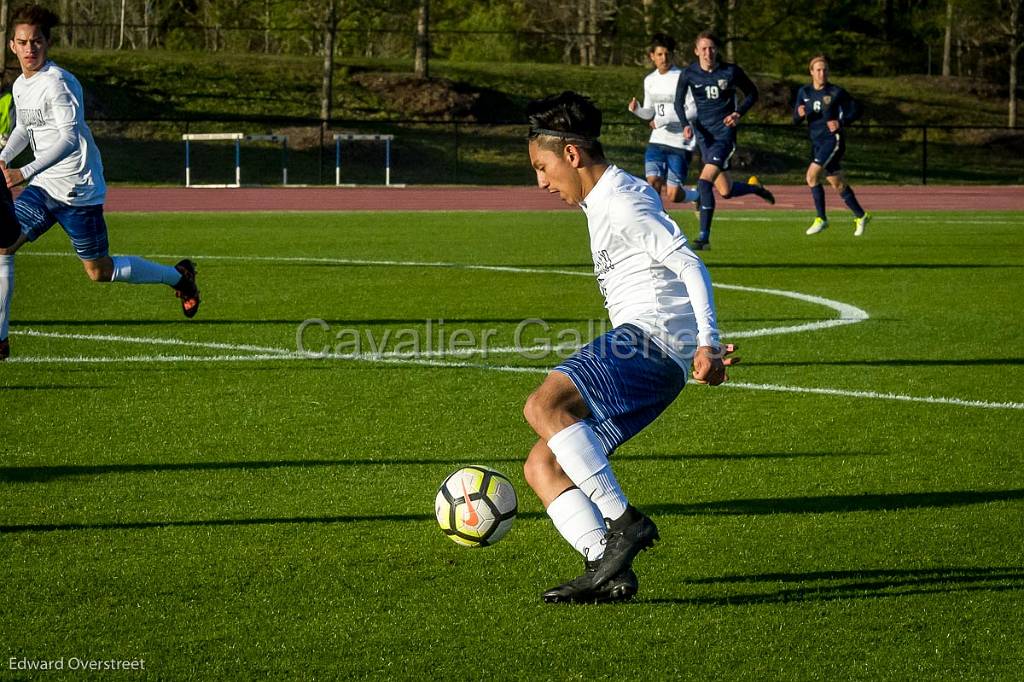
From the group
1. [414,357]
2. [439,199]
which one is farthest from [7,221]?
[439,199]

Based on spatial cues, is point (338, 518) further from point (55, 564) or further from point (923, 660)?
point (923, 660)

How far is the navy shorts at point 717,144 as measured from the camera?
17.3 m

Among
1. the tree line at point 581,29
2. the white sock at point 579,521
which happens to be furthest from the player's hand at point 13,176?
the tree line at point 581,29

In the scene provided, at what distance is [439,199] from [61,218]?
75.0 ft

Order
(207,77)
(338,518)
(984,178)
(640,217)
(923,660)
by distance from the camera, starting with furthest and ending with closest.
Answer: (207,77) < (984,178) < (338,518) < (640,217) < (923,660)

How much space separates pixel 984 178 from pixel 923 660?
44134 millimetres

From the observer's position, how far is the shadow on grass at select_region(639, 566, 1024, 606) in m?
4.48

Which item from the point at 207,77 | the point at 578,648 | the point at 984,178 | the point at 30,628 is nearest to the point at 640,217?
the point at 578,648

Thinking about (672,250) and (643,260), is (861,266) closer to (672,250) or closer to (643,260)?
(643,260)

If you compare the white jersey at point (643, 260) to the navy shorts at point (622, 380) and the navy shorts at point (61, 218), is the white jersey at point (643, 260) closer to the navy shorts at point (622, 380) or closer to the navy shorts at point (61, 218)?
the navy shorts at point (622, 380)

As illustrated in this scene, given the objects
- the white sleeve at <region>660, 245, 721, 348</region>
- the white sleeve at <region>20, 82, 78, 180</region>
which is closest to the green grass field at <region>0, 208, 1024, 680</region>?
the white sleeve at <region>660, 245, 721, 348</region>

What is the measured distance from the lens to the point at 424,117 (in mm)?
48875

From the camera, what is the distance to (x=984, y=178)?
1778 inches

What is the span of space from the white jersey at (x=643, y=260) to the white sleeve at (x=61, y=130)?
218 inches
